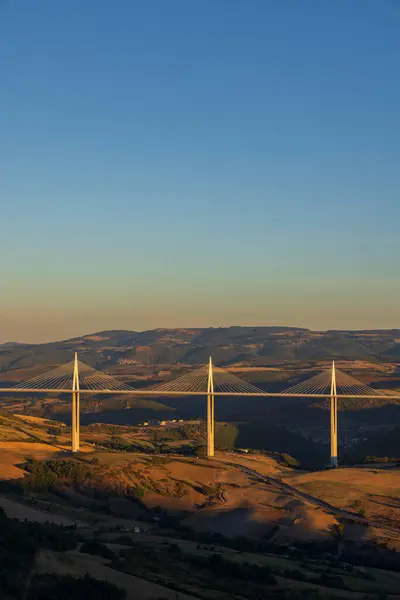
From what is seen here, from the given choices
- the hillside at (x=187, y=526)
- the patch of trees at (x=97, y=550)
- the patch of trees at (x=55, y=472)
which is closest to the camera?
the hillside at (x=187, y=526)

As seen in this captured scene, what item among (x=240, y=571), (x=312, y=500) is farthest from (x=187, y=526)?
(x=240, y=571)

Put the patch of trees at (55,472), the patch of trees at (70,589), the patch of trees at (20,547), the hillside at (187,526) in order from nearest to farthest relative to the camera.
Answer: the patch of trees at (20,547) → the patch of trees at (70,589) → the hillside at (187,526) → the patch of trees at (55,472)

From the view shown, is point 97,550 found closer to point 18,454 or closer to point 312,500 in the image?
point 312,500

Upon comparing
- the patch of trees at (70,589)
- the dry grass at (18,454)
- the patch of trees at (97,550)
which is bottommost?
the dry grass at (18,454)

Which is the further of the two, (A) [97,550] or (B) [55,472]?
(B) [55,472]

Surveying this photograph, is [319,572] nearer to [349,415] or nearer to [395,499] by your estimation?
[395,499]

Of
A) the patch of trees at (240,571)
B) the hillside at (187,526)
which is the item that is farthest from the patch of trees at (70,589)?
the patch of trees at (240,571)

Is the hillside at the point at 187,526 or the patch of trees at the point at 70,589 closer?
the patch of trees at the point at 70,589

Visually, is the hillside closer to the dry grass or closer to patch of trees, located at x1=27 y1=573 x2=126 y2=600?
patch of trees, located at x1=27 y1=573 x2=126 y2=600

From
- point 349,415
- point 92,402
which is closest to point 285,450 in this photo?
point 349,415

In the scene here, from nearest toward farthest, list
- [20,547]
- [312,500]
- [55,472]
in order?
[20,547] → [312,500] → [55,472]

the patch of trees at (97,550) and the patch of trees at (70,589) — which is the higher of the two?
the patch of trees at (70,589)

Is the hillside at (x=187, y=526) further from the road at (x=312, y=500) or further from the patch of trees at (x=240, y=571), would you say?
the road at (x=312, y=500)
